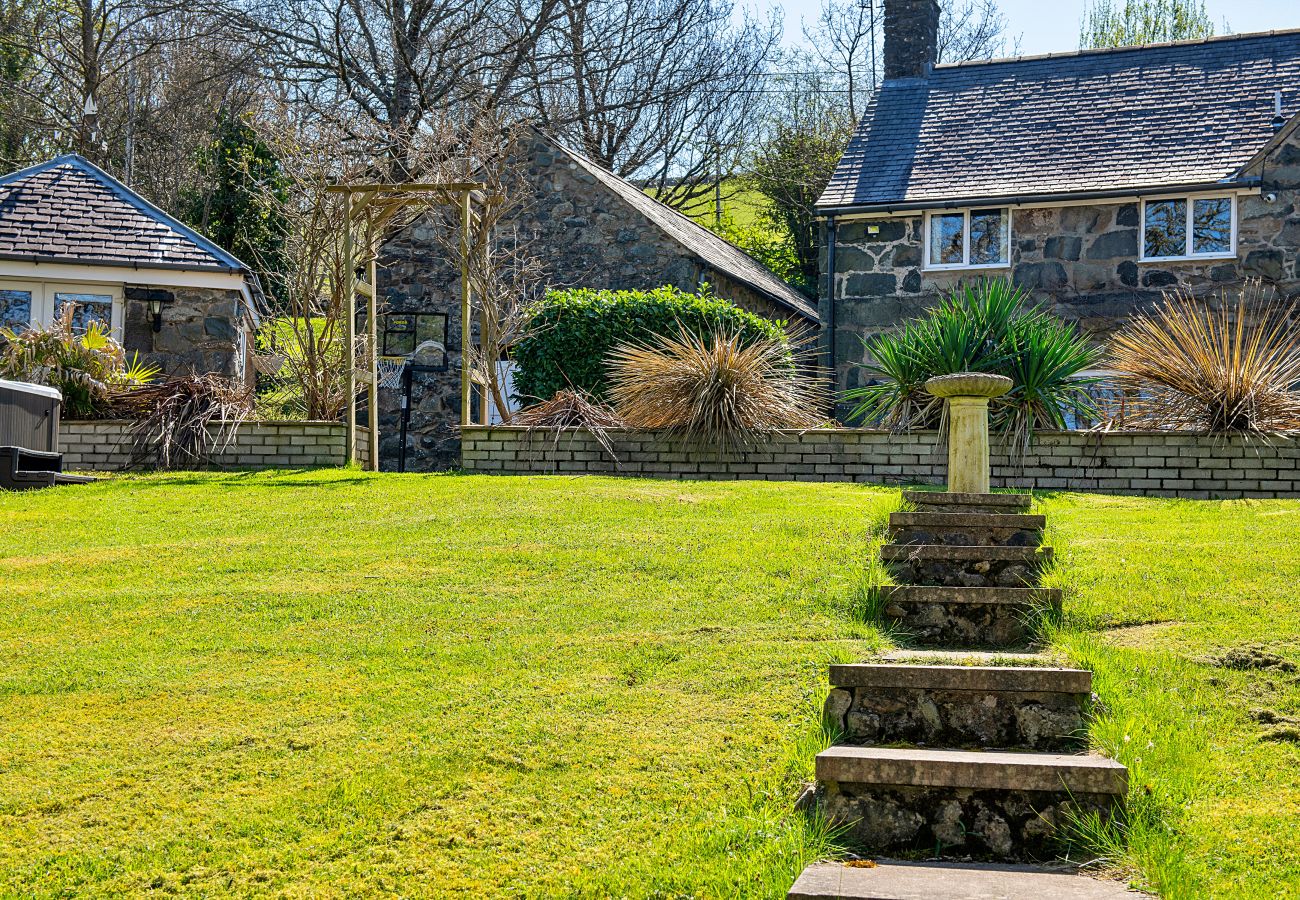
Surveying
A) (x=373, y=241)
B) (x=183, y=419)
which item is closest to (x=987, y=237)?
(x=373, y=241)

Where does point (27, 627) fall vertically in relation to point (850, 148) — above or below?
below

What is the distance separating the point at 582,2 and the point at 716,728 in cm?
2543

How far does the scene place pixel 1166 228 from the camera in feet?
59.1

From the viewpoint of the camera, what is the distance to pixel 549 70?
91.4 feet

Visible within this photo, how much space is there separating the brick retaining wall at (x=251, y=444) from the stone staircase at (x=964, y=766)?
26.1 feet

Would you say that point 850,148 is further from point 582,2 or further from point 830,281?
point 582,2

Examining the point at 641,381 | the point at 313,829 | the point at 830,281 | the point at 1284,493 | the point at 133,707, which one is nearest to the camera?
the point at 313,829

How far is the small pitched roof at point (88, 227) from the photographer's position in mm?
17078

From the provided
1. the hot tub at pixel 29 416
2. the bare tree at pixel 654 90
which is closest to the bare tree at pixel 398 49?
the bare tree at pixel 654 90

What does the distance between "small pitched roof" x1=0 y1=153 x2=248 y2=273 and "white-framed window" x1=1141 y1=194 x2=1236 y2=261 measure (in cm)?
1233

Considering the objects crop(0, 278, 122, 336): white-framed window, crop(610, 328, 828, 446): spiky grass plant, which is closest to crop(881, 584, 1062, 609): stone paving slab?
crop(610, 328, 828, 446): spiky grass plant

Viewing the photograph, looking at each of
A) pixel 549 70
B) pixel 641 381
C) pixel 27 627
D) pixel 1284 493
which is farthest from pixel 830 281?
pixel 27 627

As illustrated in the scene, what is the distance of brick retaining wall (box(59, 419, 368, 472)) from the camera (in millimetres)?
13117

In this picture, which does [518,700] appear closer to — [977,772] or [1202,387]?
[977,772]
